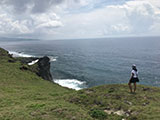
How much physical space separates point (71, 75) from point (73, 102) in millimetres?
53757

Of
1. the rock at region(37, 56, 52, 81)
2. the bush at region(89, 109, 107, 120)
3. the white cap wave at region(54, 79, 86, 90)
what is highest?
the bush at region(89, 109, 107, 120)

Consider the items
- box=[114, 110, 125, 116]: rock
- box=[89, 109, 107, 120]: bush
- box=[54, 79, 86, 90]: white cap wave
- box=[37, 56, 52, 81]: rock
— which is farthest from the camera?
box=[37, 56, 52, 81]: rock

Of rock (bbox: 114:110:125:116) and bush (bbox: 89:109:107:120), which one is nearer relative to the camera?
bush (bbox: 89:109:107:120)

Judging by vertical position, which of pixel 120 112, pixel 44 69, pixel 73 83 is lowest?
pixel 73 83

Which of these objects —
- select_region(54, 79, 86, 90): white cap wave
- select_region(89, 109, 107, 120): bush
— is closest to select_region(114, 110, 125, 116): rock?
select_region(89, 109, 107, 120): bush

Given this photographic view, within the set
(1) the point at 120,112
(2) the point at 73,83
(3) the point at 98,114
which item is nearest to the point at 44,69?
(2) the point at 73,83

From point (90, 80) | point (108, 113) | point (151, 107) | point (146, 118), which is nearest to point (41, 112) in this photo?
point (108, 113)

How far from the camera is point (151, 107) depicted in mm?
12422

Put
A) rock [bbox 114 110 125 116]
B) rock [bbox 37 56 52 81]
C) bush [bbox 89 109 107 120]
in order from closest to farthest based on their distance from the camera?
bush [bbox 89 109 107 120]
rock [bbox 114 110 125 116]
rock [bbox 37 56 52 81]

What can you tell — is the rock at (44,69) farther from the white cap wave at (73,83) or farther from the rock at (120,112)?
the rock at (120,112)

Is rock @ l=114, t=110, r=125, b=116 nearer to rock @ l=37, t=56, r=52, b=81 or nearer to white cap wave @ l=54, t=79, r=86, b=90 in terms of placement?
white cap wave @ l=54, t=79, r=86, b=90

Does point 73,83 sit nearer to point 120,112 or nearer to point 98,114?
point 120,112

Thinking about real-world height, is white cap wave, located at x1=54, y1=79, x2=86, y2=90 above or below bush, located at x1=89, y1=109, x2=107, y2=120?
below

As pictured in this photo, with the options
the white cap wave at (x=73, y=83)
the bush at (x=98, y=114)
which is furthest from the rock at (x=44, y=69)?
the bush at (x=98, y=114)
